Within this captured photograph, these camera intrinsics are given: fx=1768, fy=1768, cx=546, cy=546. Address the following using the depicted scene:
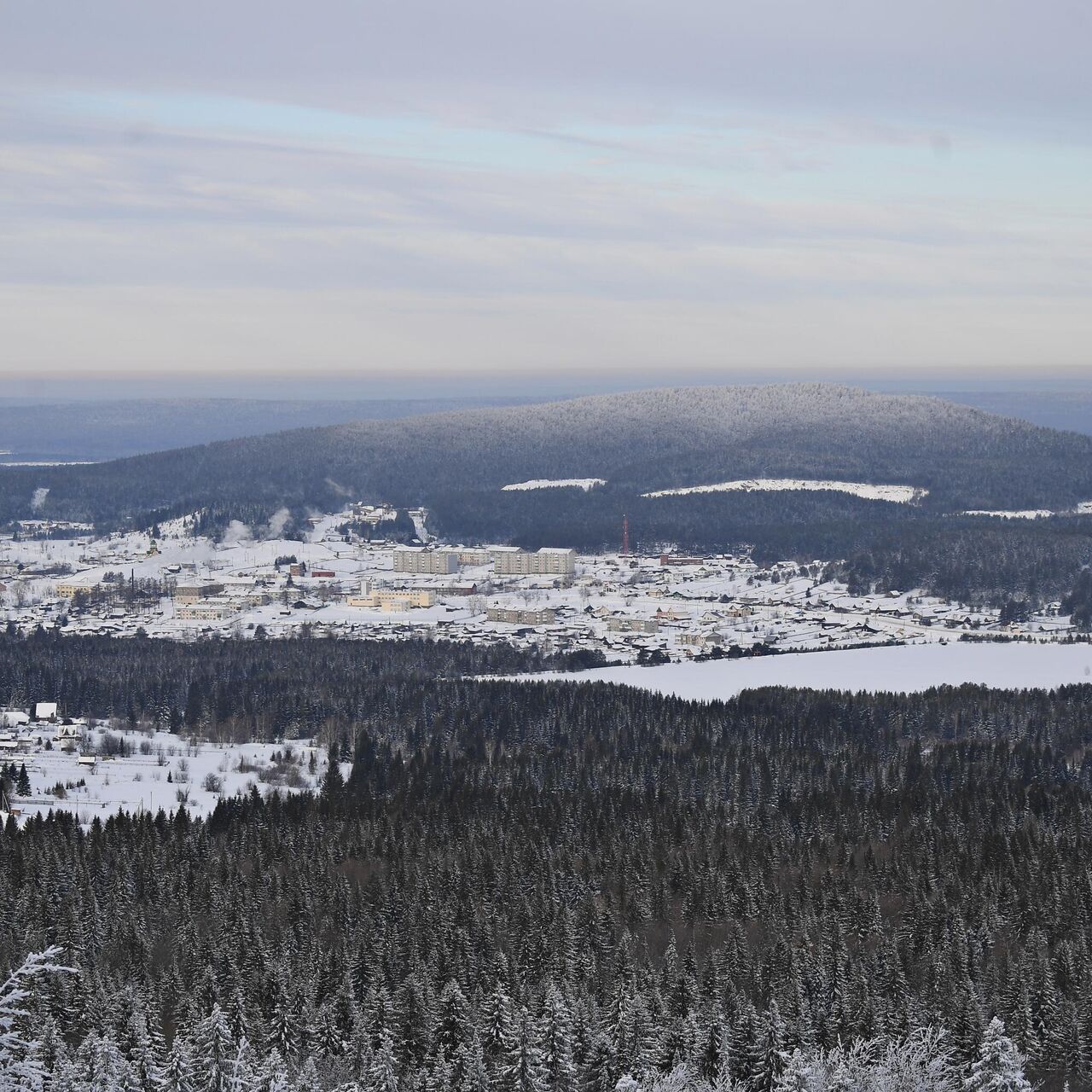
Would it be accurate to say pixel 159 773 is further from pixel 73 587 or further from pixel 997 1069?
pixel 73 587

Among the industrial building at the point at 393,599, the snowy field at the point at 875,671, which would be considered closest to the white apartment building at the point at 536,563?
the industrial building at the point at 393,599

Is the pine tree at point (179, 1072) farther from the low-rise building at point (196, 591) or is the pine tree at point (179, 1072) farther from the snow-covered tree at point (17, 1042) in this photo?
the low-rise building at point (196, 591)

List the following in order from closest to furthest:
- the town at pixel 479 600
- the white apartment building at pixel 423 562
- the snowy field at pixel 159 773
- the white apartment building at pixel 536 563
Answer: the snowy field at pixel 159 773 < the town at pixel 479 600 < the white apartment building at pixel 536 563 < the white apartment building at pixel 423 562

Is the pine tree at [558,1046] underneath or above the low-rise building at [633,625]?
above

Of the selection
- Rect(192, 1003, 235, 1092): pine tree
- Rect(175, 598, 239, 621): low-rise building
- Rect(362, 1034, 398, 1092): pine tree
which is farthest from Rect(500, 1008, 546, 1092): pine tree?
Rect(175, 598, 239, 621): low-rise building

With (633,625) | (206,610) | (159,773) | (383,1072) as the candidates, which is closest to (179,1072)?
(383,1072)

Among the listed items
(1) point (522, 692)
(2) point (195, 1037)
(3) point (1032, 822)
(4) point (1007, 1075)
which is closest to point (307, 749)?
(1) point (522, 692)

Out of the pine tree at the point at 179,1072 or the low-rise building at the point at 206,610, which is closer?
the pine tree at the point at 179,1072
